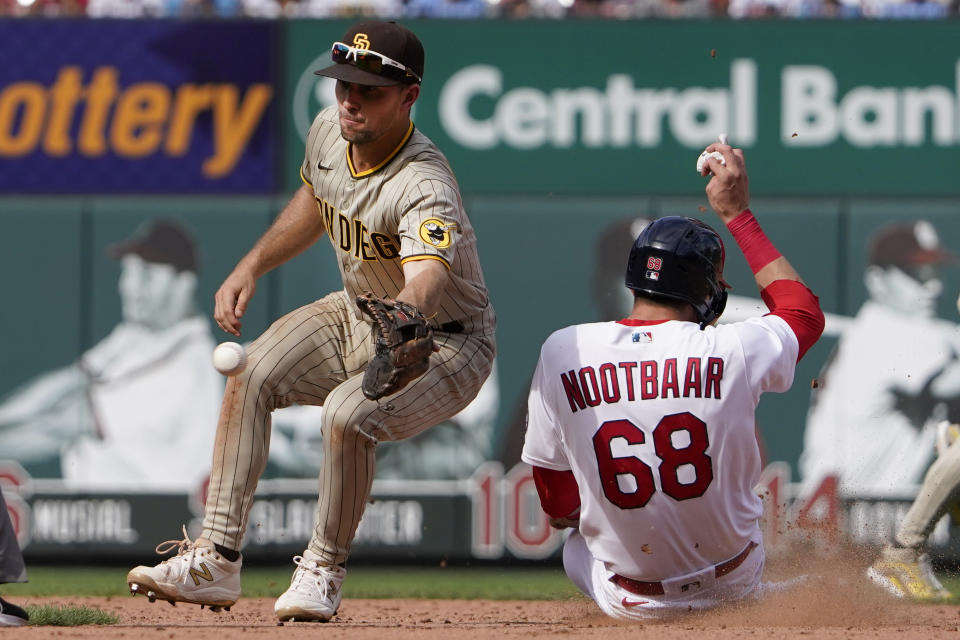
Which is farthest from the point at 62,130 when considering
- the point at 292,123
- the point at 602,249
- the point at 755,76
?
the point at 755,76

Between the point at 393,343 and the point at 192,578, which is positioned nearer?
the point at 393,343

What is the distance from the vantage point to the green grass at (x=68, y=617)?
4617mm

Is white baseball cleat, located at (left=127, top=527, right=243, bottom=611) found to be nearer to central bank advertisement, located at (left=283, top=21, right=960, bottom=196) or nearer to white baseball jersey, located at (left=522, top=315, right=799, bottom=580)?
white baseball jersey, located at (left=522, top=315, right=799, bottom=580)

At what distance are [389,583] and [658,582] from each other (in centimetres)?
362

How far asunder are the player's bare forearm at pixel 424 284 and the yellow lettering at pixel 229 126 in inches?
196

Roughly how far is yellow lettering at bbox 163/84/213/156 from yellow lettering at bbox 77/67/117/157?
0.39 metres

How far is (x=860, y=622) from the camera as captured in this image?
4422mm

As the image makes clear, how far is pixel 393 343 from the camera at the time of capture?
12.2 feet

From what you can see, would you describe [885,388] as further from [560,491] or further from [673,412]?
[673,412]

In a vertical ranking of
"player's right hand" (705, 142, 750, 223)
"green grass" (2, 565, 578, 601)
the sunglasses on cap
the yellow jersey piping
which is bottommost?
"green grass" (2, 565, 578, 601)

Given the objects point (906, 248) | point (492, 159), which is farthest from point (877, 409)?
point (492, 159)

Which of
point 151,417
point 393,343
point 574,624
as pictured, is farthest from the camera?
point 151,417

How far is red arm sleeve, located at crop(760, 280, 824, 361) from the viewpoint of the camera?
160 inches

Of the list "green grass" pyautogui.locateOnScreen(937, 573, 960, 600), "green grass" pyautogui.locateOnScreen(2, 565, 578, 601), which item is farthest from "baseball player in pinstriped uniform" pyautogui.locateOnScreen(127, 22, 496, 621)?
"green grass" pyautogui.locateOnScreen(937, 573, 960, 600)
